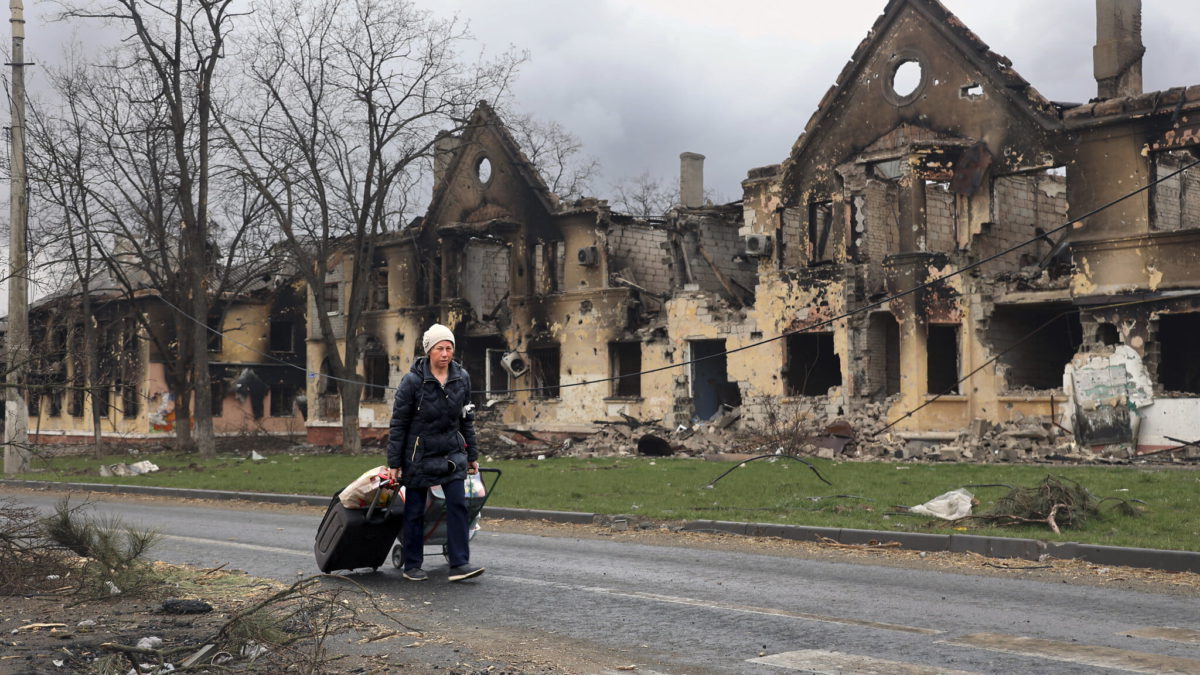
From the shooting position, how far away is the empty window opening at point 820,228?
3045cm

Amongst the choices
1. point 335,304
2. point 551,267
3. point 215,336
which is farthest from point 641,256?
point 215,336

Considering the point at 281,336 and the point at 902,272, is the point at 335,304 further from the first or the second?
the point at 902,272

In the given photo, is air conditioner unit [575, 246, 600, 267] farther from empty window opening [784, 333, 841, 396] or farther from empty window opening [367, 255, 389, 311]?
empty window opening [367, 255, 389, 311]

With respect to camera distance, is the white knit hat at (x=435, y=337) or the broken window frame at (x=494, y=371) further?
the broken window frame at (x=494, y=371)

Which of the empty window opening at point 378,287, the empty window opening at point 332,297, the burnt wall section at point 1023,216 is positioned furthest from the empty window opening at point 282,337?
the burnt wall section at point 1023,216

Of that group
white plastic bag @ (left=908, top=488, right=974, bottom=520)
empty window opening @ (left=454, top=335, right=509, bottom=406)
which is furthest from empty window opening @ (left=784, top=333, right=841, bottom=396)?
white plastic bag @ (left=908, top=488, right=974, bottom=520)

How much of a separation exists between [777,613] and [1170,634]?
2390 mm

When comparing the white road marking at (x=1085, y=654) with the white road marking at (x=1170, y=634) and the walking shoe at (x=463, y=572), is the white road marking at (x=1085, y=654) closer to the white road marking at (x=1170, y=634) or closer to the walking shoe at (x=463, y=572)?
the white road marking at (x=1170, y=634)

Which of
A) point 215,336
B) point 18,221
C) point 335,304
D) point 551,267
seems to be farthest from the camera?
point 215,336

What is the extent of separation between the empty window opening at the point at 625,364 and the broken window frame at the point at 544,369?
2172 millimetres

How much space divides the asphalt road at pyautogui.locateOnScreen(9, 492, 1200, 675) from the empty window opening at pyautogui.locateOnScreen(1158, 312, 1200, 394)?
19.9m

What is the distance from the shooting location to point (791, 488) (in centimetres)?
1812

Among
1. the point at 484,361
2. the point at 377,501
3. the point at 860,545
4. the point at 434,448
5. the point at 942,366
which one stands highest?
the point at 484,361

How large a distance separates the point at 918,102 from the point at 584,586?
2213 cm
